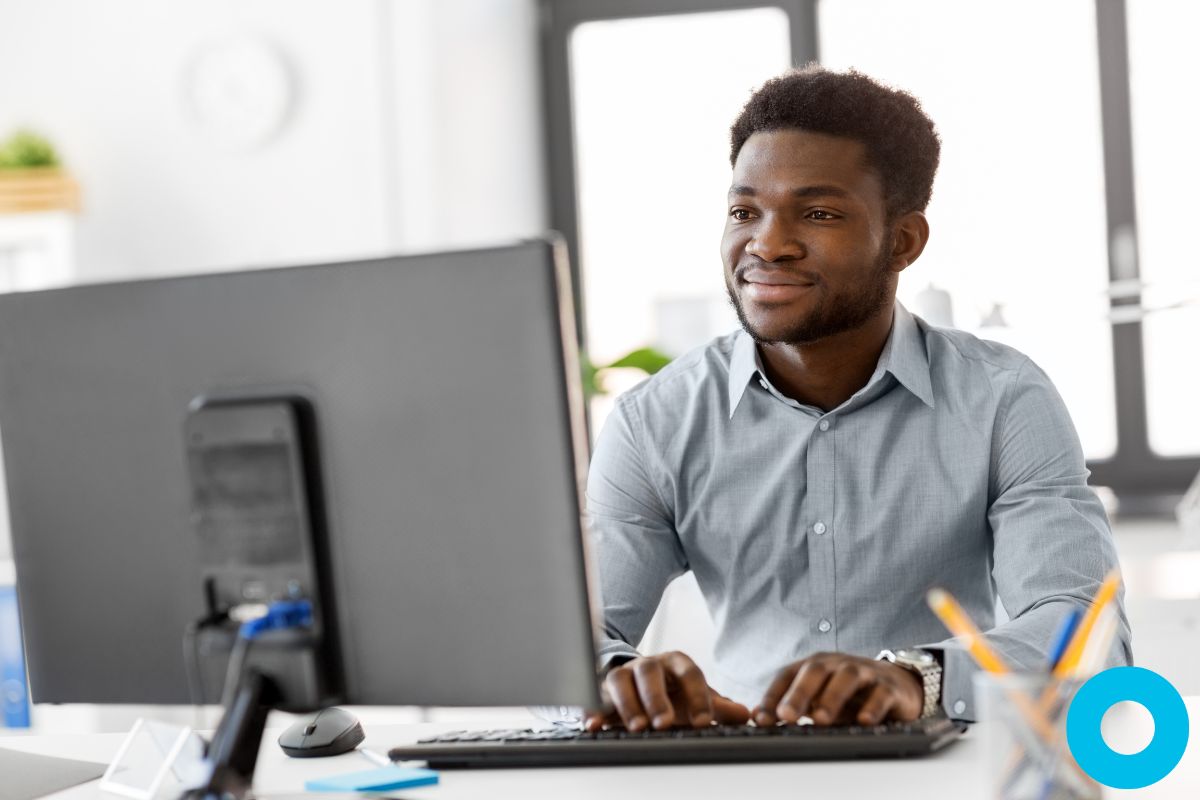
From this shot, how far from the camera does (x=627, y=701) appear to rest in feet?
3.81

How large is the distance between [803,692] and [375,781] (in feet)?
1.14

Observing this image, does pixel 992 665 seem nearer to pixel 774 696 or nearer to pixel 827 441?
pixel 774 696

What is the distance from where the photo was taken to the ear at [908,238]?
1697 mm

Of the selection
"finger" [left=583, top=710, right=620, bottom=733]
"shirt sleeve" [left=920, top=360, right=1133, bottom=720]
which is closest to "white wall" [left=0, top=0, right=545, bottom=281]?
"shirt sleeve" [left=920, top=360, right=1133, bottom=720]

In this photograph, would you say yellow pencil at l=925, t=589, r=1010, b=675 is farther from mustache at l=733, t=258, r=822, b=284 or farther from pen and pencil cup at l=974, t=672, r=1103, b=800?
mustache at l=733, t=258, r=822, b=284

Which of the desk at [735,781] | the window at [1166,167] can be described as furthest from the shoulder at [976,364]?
the window at [1166,167]

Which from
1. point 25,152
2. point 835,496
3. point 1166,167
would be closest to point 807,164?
point 835,496

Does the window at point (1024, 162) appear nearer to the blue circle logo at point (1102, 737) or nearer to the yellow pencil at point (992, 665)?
the blue circle logo at point (1102, 737)

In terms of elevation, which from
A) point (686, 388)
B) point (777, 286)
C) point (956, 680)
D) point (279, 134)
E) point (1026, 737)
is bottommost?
point (956, 680)

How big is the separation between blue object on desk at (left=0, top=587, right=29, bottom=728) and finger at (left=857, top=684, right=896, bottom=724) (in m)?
2.28

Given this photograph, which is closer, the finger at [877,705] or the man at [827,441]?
the finger at [877,705]

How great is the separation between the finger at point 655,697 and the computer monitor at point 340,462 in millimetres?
237

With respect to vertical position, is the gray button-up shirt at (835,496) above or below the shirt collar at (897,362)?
below

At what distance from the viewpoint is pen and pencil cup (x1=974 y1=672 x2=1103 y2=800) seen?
2.55 feet
